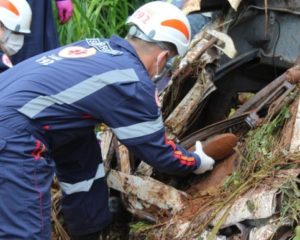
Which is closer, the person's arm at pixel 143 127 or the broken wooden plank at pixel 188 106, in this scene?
the person's arm at pixel 143 127

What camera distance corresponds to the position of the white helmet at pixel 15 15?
149 inches

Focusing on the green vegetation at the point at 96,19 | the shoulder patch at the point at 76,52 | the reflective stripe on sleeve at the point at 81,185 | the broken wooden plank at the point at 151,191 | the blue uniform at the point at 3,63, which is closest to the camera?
the shoulder patch at the point at 76,52

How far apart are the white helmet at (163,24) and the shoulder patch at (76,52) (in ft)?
0.87

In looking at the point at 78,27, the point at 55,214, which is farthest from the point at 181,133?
the point at 78,27

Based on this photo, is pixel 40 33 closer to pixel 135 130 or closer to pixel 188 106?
pixel 188 106

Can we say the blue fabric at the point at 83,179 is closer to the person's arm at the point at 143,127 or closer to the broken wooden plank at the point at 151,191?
the broken wooden plank at the point at 151,191

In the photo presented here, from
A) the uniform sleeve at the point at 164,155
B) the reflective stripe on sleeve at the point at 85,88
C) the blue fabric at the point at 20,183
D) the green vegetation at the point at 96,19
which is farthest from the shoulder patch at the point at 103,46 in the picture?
the green vegetation at the point at 96,19

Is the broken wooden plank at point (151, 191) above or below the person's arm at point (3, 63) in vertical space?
below

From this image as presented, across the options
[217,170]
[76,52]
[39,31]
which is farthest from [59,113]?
[39,31]

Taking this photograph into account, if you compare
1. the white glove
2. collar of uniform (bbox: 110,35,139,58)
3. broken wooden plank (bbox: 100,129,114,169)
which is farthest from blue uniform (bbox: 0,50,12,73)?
the white glove

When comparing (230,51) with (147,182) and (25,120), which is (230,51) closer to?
(147,182)

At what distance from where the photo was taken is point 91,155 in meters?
3.57

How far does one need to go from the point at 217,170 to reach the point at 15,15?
148 cm

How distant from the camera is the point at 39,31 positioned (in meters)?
4.80
